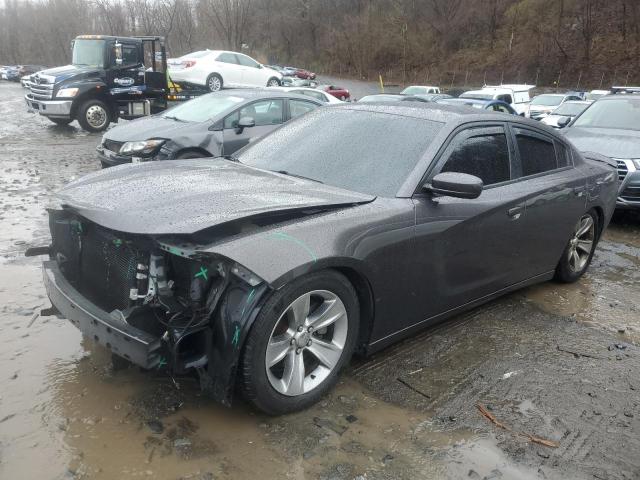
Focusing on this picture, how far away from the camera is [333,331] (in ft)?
9.91

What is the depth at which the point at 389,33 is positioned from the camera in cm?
6956

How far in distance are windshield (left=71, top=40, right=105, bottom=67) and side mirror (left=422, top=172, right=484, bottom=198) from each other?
13657 mm

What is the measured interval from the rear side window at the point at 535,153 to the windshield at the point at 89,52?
1318 centimetres

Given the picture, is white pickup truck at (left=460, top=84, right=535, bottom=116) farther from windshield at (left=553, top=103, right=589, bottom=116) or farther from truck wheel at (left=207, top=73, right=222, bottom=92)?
truck wheel at (left=207, top=73, right=222, bottom=92)

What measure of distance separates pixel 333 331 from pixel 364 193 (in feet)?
2.79

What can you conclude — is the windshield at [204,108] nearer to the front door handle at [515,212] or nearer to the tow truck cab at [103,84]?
the front door handle at [515,212]

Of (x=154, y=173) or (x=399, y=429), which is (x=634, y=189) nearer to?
(x=399, y=429)

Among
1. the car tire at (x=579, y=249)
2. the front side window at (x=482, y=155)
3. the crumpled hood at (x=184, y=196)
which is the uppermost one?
the front side window at (x=482, y=155)

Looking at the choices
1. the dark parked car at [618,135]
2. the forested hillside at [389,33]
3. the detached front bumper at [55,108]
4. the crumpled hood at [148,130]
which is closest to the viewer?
the dark parked car at [618,135]

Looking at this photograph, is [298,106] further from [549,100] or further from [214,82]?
[549,100]

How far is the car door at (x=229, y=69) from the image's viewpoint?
19152mm

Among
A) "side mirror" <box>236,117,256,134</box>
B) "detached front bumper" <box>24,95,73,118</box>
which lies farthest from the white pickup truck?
"side mirror" <box>236,117,256,134</box>

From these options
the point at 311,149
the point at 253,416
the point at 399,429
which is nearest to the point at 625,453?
the point at 399,429

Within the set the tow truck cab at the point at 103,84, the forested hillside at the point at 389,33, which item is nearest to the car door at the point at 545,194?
the tow truck cab at the point at 103,84
